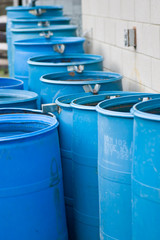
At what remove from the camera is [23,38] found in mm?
6602

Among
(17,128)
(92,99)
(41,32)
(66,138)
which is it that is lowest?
(66,138)

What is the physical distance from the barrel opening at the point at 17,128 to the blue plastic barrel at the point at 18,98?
0.48 m

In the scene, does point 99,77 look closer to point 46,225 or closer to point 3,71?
point 46,225

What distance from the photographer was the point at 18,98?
4.60 metres

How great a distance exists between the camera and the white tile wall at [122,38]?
14.5 feet

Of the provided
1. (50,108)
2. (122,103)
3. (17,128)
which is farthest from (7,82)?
(122,103)

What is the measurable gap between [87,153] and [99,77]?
142 cm

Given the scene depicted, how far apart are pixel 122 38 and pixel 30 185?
2591mm

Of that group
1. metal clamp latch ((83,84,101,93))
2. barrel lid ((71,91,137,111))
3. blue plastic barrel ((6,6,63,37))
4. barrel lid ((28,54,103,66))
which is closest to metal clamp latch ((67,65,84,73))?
barrel lid ((28,54,103,66))

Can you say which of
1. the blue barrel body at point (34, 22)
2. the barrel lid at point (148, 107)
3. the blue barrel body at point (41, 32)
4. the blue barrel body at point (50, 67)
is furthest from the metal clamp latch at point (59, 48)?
the barrel lid at point (148, 107)

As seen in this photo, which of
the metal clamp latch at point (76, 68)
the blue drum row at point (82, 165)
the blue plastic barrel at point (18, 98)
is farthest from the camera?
the metal clamp latch at point (76, 68)

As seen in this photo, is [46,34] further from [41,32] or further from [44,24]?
[44,24]

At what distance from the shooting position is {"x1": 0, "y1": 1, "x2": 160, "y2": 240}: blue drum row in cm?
278

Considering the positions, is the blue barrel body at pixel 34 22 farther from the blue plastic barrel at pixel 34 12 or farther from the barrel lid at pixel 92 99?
the barrel lid at pixel 92 99
